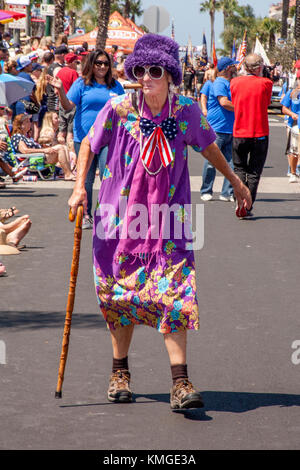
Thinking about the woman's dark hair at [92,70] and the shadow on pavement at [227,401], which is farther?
the woman's dark hair at [92,70]

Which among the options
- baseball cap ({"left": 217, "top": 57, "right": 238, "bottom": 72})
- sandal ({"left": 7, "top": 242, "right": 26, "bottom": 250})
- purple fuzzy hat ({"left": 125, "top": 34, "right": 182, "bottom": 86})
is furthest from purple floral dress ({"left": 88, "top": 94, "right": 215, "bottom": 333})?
baseball cap ({"left": 217, "top": 57, "right": 238, "bottom": 72})

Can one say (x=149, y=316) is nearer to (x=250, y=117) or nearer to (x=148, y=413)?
(x=148, y=413)

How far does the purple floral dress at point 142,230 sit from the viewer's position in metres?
4.87

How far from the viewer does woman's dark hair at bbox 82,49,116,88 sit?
1007 centimetres

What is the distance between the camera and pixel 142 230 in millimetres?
4926

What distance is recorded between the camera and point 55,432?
4.43m

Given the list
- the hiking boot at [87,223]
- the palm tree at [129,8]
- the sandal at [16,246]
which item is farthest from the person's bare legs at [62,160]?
the palm tree at [129,8]

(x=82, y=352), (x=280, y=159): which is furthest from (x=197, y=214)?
(x=280, y=159)

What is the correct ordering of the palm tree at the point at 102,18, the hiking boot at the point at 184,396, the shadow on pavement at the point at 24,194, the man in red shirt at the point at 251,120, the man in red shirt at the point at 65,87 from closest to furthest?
the hiking boot at the point at 184,396 → the man in red shirt at the point at 251,120 → the shadow on pavement at the point at 24,194 → the man in red shirt at the point at 65,87 → the palm tree at the point at 102,18

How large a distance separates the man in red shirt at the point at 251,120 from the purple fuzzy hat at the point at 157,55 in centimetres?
702

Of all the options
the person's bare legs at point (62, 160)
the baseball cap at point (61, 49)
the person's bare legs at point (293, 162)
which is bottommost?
the person's bare legs at point (62, 160)

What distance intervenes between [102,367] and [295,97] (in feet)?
35.1

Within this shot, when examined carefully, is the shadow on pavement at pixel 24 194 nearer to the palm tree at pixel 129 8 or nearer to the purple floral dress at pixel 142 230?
the purple floral dress at pixel 142 230

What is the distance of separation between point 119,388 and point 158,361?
2.44 feet
